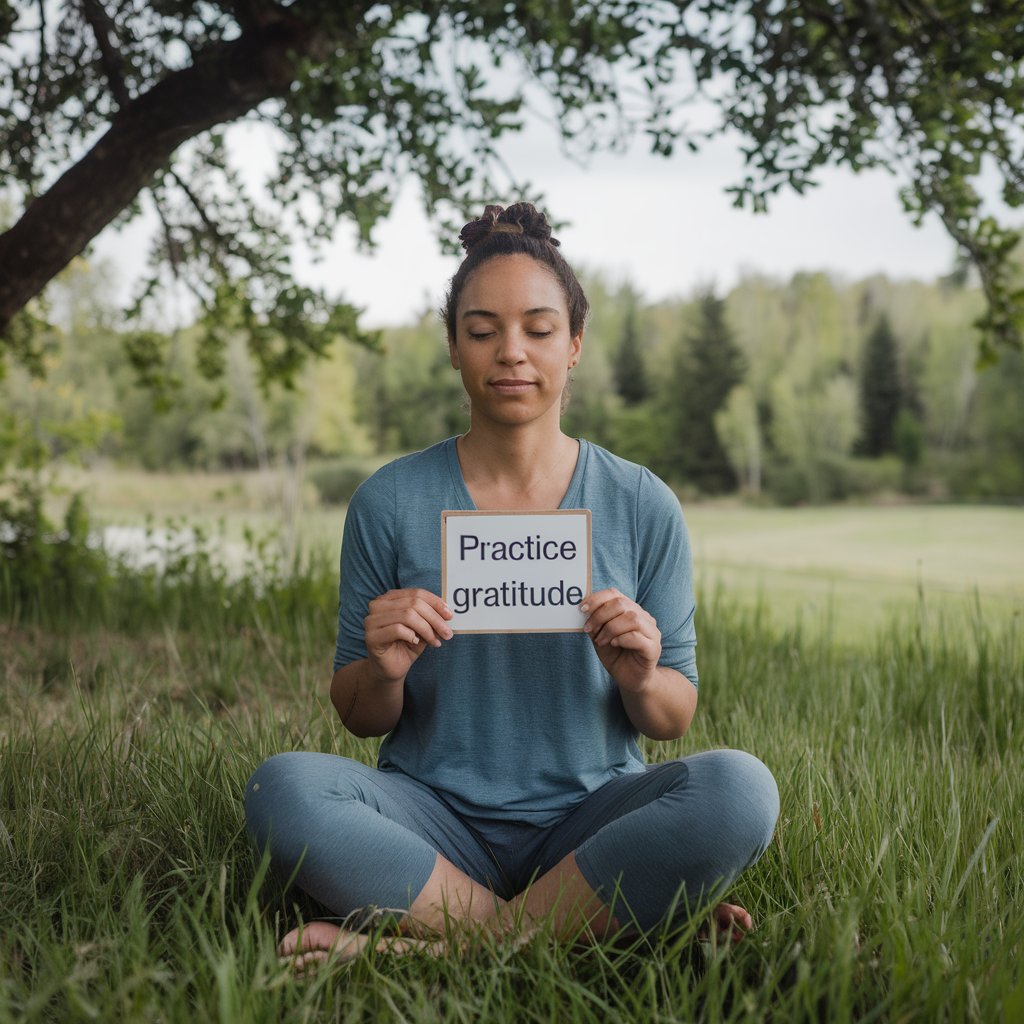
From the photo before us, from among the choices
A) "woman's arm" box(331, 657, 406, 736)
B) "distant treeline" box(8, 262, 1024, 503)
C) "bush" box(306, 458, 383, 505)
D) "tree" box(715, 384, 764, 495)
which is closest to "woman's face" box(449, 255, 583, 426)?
"woman's arm" box(331, 657, 406, 736)

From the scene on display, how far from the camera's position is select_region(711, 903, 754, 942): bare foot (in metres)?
1.85

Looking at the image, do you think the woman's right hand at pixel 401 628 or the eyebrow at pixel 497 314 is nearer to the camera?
the woman's right hand at pixel 401 628

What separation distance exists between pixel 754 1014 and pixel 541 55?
4318 mm

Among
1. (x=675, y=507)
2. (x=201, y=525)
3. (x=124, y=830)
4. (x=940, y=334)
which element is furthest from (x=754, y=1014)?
(x=940, y=334)

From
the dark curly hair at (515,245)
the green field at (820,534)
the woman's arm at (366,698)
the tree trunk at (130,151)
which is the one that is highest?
the tree trunk at (130,151)

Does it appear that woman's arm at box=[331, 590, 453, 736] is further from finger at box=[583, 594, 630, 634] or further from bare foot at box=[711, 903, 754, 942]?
bare foot at box=[711, 903, 754, 942]

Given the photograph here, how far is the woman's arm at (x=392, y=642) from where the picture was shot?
188cm

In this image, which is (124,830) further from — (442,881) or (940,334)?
(940,334)

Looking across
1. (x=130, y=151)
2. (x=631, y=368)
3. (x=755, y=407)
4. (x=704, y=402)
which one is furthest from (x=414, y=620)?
(x=631, y=368)

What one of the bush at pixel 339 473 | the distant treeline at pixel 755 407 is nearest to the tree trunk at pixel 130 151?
the bush at pixel 339 473

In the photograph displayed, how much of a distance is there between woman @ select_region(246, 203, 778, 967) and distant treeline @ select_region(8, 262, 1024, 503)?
31528mm

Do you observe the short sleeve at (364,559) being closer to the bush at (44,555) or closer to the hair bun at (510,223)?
the hair bun at (510,223)

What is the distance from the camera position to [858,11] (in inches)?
171

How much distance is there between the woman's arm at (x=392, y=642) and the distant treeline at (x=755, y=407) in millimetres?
31622
